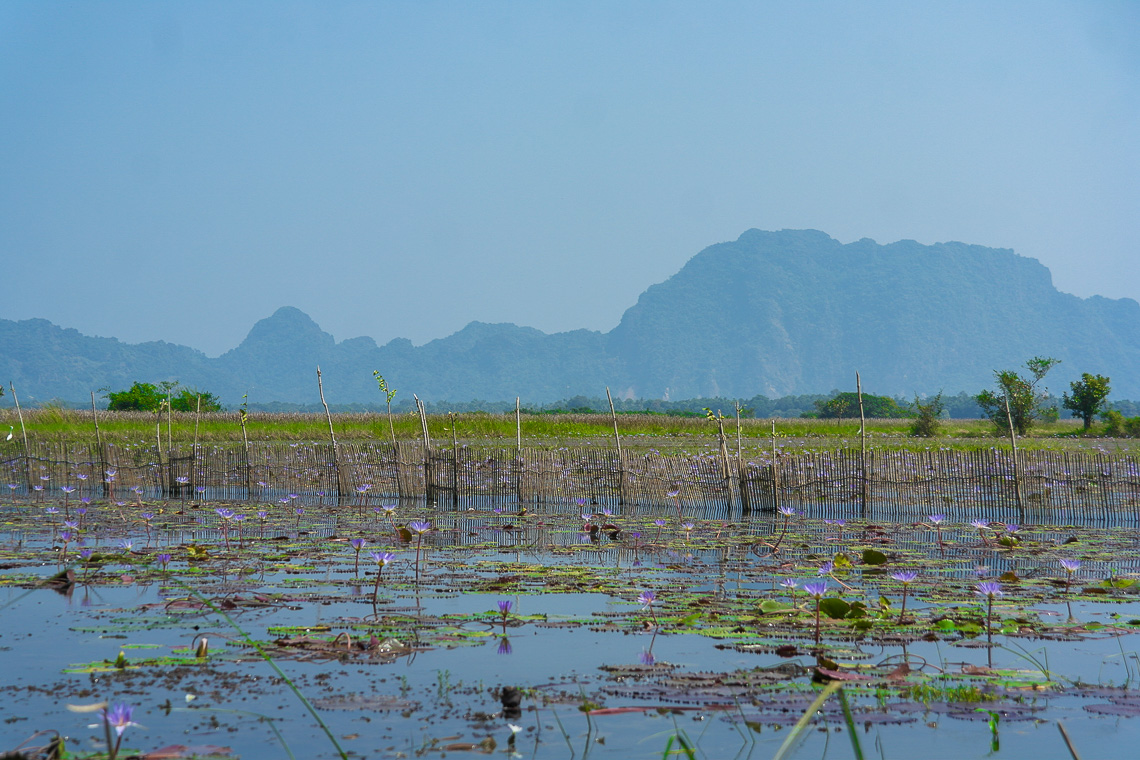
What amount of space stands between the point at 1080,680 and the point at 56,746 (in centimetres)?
405

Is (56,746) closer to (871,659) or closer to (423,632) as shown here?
(423,632)

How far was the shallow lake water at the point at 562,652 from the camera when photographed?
3.05 metres

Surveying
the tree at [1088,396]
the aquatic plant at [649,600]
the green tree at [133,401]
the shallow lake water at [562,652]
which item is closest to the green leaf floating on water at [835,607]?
the shallow lake water at [562,652]

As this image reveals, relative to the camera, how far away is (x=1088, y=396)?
32.2m

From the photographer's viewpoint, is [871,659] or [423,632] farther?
[423,632]

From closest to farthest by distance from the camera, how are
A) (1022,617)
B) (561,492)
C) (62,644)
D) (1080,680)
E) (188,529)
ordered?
1. (1080,680)
2. (62,644)
3. (1022,617)
4. (188,529)
5. (561,492)

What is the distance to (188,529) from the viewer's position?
9039 millimetres

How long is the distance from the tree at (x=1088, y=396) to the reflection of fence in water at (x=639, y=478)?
73.7 feet

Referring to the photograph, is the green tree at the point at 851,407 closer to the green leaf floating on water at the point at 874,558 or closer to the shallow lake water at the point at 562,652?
the green leaf floating on water at the point at 874,558

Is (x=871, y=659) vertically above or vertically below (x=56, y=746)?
below

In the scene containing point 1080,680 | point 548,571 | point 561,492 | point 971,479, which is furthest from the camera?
point 561,492

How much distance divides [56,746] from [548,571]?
4320 millimetres

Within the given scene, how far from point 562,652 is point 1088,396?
34.4 metres

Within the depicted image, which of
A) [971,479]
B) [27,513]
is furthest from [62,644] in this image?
[971,479]
